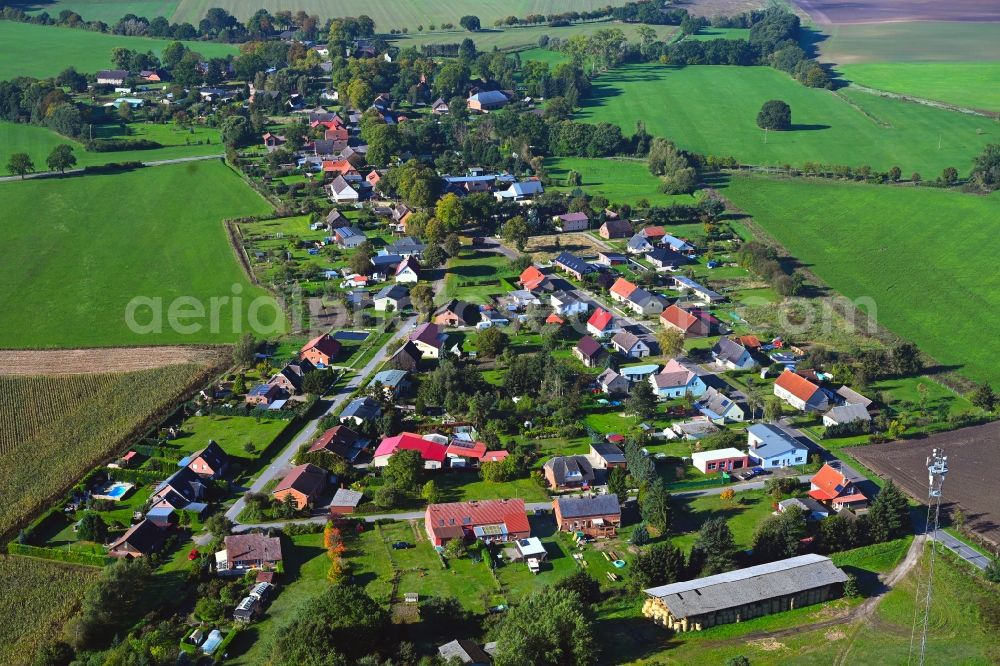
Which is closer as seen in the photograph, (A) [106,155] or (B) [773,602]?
(B) [773,602]

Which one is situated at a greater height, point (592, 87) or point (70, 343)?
point (592, 87)

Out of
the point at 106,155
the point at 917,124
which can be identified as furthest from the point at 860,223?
the point at 106,155

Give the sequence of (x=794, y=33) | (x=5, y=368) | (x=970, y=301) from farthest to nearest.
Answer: (x=794, y=33) → (x=970, y=301) → (x=5, y=368)

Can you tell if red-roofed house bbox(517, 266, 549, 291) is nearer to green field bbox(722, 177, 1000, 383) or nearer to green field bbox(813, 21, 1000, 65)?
green field bbox(722, 177, 1000, 383)

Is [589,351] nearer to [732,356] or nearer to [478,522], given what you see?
[732,356]

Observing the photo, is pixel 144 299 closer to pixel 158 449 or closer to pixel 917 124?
pixel 158 449

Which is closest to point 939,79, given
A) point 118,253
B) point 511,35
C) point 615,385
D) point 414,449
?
point 511,35

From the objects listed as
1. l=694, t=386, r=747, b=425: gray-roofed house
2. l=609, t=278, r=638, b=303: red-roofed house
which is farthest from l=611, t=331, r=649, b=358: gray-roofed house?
l=609, t=278, r=638, b=303: red-roofed house
